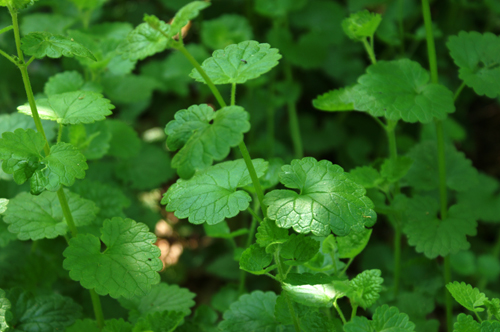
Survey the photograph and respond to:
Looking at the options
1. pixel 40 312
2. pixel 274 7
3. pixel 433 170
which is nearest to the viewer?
pixel 40 312

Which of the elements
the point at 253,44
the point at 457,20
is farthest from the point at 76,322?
the point at 457,20

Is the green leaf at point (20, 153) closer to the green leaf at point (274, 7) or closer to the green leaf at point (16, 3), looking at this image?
the green leaf at point (16, 3)

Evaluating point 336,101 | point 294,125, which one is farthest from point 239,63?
point 294,125

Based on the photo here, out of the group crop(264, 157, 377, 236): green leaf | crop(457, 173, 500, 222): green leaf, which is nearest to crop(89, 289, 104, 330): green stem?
crop(264, 157, 377, 236): green leaf

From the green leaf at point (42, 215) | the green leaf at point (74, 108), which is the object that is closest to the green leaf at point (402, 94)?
the green leaf at point (74, 108)

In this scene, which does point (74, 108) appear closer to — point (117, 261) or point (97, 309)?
point (117, 261)

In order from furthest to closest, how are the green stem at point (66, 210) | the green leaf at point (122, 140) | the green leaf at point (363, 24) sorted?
the green leaf at point (122, 140) → the green leaf at point (363, 24) → the green stem at point (66, 210)
